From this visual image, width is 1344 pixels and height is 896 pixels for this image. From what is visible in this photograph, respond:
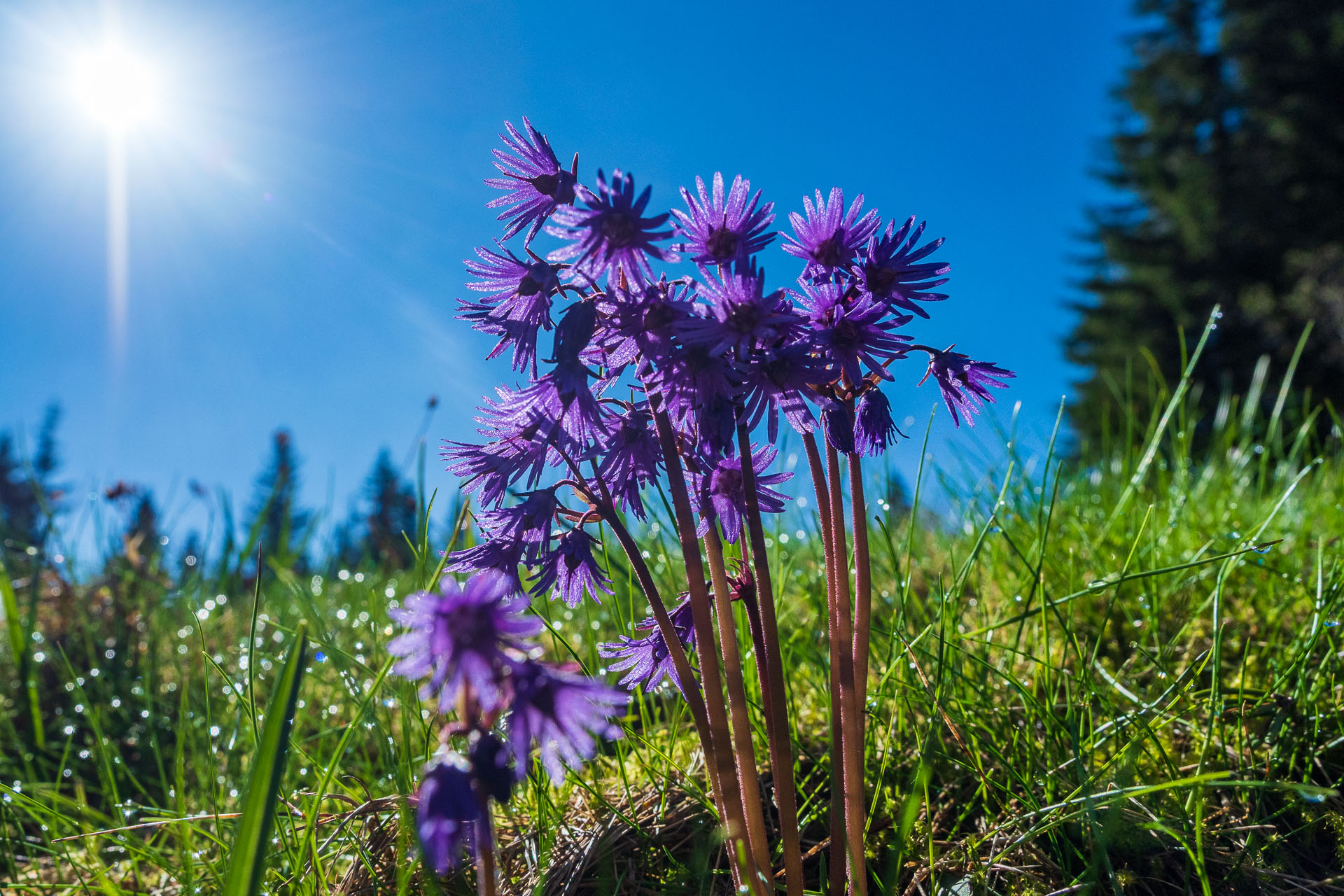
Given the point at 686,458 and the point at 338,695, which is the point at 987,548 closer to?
the point at 686,458

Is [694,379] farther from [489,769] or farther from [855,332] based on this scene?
[489,769]

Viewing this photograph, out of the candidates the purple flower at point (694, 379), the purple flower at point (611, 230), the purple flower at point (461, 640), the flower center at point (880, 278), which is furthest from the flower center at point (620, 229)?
the purple flower at point (461, 640)

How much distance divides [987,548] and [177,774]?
10.2 feet

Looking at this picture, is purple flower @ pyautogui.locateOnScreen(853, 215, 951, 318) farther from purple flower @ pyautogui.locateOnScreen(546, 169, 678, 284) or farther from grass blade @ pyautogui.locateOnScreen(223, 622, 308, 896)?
grass blade @ pyautogui.locateOnScreen(223, 622, 308, 896)

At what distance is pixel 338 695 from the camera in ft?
11.0

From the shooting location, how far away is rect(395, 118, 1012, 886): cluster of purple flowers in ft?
4.66

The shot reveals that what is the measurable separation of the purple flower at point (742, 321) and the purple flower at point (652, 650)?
0.64 m

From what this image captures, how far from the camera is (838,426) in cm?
151

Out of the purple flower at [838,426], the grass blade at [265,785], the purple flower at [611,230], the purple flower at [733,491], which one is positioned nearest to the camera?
the grass blade at [265,785]

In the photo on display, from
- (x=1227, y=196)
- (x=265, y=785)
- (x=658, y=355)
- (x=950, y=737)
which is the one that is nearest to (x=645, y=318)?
(x=658, y=355)

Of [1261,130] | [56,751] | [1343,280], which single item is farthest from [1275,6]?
[56,751]

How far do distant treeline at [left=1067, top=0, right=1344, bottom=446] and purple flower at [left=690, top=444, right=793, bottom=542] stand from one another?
2089 cm

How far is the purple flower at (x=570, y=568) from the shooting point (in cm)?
167

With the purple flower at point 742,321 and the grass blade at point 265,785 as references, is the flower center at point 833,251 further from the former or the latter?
the grass blade at point 265,785
